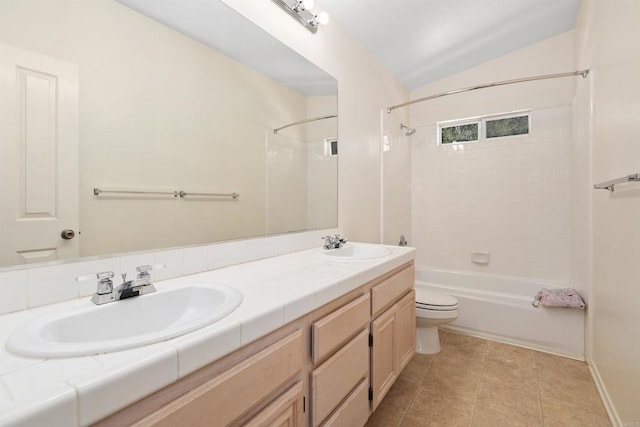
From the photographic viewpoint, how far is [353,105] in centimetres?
227

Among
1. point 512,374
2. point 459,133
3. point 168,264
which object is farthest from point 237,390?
point 459,133

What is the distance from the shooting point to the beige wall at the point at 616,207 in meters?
1.28

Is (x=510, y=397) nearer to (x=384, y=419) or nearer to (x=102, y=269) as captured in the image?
(x=384, y=419)

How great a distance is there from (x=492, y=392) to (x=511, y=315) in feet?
2.74

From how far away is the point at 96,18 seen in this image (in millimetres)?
913

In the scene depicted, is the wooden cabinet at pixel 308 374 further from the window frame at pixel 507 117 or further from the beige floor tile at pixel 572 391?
the window frame at pixel 507 117

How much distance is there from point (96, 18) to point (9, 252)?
0.74 m

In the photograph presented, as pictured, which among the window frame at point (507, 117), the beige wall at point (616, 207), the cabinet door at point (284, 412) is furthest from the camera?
the window frame at point (507, 117)

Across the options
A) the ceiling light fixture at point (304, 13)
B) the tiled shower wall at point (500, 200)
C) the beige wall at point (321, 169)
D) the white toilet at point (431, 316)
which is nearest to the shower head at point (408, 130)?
the tiled shower wall at point (500, 200)

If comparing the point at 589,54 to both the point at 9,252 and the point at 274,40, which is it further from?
the point at 9,252

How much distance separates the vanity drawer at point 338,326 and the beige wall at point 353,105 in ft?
3.23

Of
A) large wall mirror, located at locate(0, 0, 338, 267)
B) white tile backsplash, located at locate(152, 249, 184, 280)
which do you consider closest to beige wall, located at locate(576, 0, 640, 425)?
large wall mirror, located at locate(0, 0, 338, 267)

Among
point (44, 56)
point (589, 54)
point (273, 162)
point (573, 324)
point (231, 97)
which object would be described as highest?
point (589, 54)

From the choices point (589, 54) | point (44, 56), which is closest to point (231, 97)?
point (44, 56)
